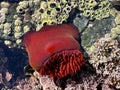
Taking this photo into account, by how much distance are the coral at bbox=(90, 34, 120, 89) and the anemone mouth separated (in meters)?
0.25

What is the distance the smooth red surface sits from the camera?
312 cm

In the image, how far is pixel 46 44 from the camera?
3.30 m

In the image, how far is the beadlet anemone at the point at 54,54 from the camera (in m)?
2.98

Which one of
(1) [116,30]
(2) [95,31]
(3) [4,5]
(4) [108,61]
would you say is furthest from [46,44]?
(3) [4,5]

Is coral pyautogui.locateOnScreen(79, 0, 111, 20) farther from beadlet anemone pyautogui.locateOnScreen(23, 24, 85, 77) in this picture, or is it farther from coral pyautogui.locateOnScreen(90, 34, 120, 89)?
coral pyautogui.locateOnScreen(90, 34, 120, 89)

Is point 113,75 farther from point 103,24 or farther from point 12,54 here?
point 12,54

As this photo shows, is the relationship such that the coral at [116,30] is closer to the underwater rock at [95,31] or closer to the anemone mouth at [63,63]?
the underwater rock at [95,31]

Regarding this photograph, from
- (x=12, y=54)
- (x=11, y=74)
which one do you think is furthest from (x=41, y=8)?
(x=11, y=74)

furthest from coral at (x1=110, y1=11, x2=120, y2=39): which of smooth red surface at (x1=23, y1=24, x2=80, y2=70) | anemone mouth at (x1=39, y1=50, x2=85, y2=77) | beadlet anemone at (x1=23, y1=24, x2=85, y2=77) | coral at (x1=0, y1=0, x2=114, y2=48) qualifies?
anemone mouth at (x1=39, y1=50, x2=85, y2=77)

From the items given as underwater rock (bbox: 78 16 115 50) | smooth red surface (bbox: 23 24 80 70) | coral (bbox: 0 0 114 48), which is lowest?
underwater rock (bbox: 78 16 115 50)

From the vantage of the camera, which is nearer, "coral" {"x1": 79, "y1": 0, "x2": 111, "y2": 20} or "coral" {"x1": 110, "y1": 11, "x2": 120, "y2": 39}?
"coral" {"x1": 110, "y1": 11, "x2": 120, "y2": 39}

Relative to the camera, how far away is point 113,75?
2852mm

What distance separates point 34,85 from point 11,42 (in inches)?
131

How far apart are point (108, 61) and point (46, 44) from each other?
2.66ft
